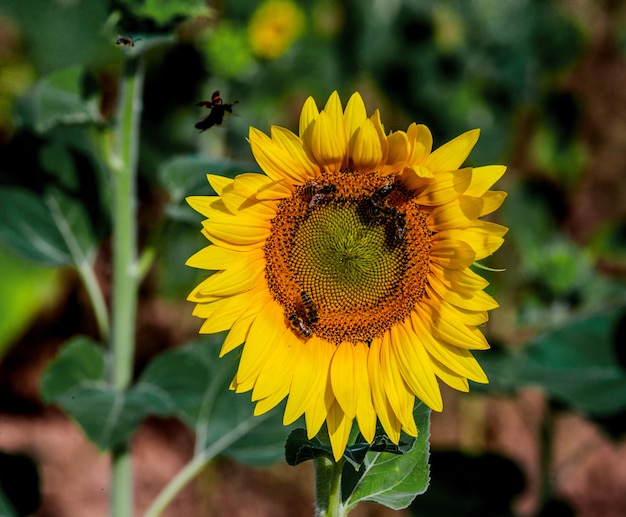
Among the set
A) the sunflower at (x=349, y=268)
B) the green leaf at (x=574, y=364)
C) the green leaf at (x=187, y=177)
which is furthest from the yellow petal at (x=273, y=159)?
the green leaf at (x=574, y=364)

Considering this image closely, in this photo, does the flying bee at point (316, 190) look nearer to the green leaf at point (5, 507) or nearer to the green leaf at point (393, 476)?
the green leaf at point (393, 476)

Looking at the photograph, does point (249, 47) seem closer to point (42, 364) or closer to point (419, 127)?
point (42, 364)

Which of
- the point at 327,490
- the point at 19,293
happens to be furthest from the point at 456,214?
the point at 19,293

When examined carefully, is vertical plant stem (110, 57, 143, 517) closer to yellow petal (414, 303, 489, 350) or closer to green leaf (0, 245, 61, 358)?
yellow petal (414, 303, 489, 350)

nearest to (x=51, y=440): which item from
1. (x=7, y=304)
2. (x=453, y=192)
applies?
(x=7, y=304)

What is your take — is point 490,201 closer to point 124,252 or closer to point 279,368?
point 279,368

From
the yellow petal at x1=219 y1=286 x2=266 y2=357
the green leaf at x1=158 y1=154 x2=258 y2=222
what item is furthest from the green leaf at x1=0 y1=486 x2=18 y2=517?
the yellow petal at x1=219 y1=286 x2=266 y2=357

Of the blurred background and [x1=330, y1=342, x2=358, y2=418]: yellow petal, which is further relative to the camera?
the blurred background
